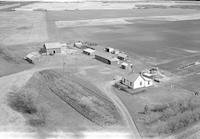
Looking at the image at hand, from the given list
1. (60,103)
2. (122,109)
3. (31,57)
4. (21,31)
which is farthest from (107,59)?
(21,31)

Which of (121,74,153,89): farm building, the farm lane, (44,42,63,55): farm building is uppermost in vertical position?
(44,42,63,55): farm building

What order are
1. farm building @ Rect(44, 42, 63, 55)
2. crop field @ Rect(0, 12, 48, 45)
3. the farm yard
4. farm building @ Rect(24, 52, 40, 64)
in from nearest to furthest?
the farm yard < farm building @ Rect(24, 52, 40, 64) < farm building @ Rect(44, 42, 63, 55) < crop field @ Rect(0, 12, 48, 45)

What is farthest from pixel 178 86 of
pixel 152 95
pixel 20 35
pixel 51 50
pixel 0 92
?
pixel 20 35

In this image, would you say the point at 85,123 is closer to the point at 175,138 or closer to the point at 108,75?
the point at 175,138

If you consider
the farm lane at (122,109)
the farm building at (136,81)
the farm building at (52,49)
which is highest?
the farm building at (52,49)

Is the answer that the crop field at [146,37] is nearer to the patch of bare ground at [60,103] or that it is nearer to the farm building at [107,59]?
the farm building at [107,59]

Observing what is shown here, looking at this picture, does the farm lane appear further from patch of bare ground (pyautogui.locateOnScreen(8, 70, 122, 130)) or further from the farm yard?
patch of bare ground (pyautogui.locateOnScreen(8, 70, 122, 130))

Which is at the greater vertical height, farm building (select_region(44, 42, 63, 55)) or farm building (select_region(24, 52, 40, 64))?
farm building (select_region(44, 42, 63, 55))

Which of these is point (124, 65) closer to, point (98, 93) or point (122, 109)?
point (98, 93)

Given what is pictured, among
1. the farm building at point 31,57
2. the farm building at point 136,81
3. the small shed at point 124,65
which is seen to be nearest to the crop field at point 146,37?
the small shed at point 124,65

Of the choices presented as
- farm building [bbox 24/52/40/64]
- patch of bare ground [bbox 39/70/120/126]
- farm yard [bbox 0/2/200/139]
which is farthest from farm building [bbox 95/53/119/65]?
farm building [bbox 24/52/40/64]
